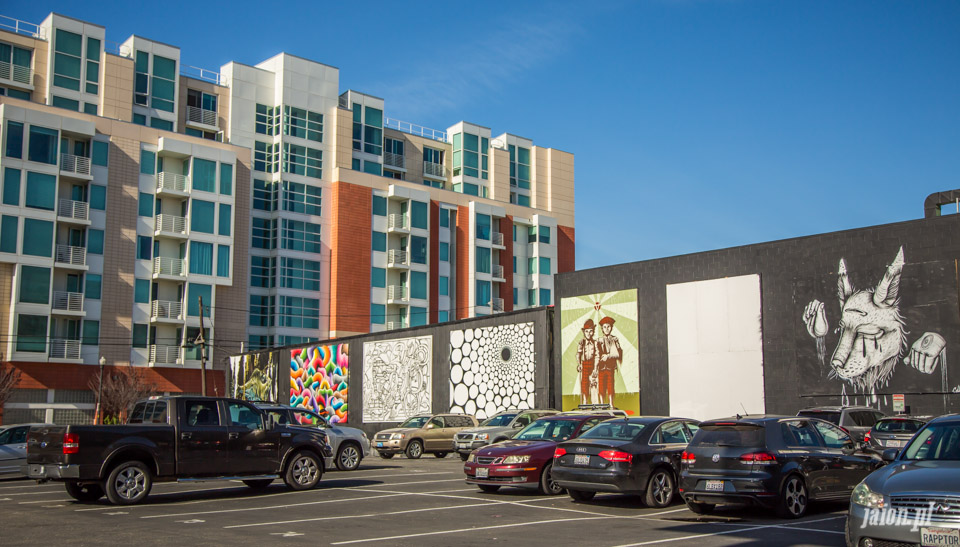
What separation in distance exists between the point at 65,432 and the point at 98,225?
155ft

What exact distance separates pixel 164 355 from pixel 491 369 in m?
31.6

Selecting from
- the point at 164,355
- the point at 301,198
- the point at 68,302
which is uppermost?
the point at 301,198

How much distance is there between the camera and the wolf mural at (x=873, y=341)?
25.1m

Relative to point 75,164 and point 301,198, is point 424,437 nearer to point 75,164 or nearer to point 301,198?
point 75,164

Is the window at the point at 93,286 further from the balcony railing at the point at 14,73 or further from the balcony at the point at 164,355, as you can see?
the balcony railing at the point at 14,73

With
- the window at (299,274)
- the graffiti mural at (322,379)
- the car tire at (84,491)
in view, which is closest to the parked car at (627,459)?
the car tire at (84,491)

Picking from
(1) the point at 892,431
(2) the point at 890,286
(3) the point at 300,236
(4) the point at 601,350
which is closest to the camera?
(1) the point at 892,431

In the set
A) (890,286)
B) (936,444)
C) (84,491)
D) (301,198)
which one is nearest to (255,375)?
(301,198)

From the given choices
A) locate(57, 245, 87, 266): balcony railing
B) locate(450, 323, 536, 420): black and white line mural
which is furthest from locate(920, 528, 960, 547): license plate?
locate(57, 245, 87, 266): balcony railing

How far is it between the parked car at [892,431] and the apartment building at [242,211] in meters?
→ 49.7

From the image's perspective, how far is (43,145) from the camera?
55.1m

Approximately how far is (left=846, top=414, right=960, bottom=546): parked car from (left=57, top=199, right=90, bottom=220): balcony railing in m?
56.4

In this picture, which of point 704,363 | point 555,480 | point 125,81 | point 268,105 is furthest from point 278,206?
point 555,480

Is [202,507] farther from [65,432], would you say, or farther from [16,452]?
[16,452]
